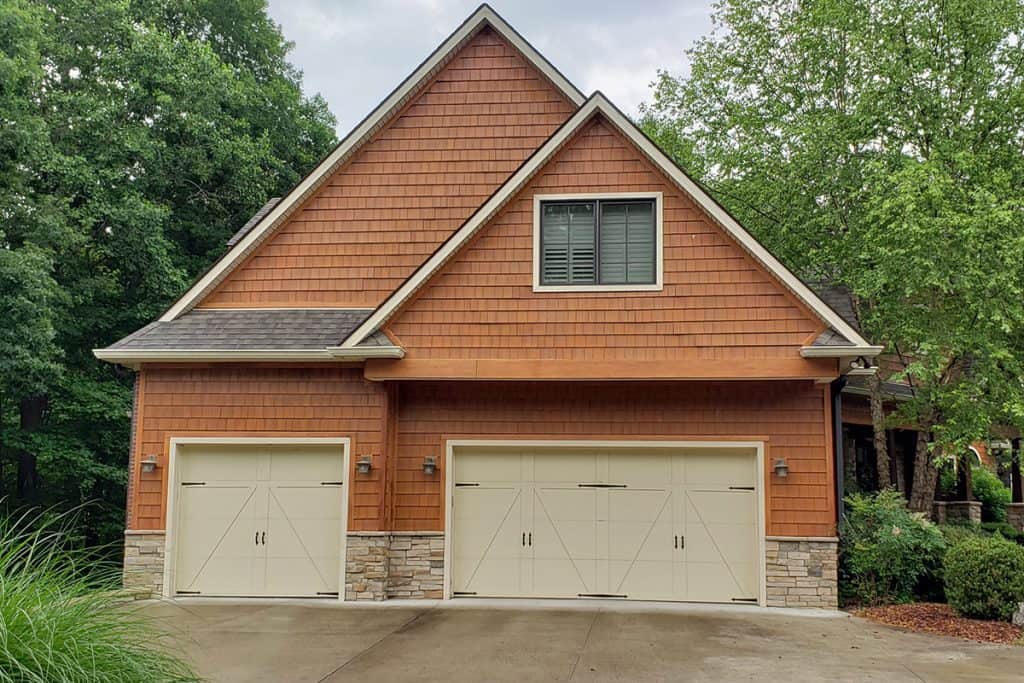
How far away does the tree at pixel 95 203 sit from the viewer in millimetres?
16812

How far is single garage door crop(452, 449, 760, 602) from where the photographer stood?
11180 millimetres

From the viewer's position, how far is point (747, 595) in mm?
11023

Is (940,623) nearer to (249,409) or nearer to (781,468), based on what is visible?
(781,468)

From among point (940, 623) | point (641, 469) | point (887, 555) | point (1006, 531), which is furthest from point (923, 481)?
point (641, 469)

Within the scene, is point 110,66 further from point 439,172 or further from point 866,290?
point 866,290

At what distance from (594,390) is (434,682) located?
5.15 m

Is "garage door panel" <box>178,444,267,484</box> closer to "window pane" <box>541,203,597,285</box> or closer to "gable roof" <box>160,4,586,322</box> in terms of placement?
"gable roof" <box>160,4,586,322</box>

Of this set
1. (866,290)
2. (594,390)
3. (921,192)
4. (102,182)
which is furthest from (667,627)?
(102,182)

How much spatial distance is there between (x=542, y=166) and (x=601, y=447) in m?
3.78

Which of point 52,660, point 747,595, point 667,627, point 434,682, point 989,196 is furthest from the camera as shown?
point 989,196

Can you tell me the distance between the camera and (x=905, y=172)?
12648 mm

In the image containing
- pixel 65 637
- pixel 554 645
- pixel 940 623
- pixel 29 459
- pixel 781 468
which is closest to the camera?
pixel 65 637

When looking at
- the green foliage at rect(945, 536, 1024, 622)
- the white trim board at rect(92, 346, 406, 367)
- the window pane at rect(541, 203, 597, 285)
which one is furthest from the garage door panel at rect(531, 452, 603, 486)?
the green foliage at rect(945, 536, 1024, 622)

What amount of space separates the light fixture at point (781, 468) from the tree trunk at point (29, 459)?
1715 cm
